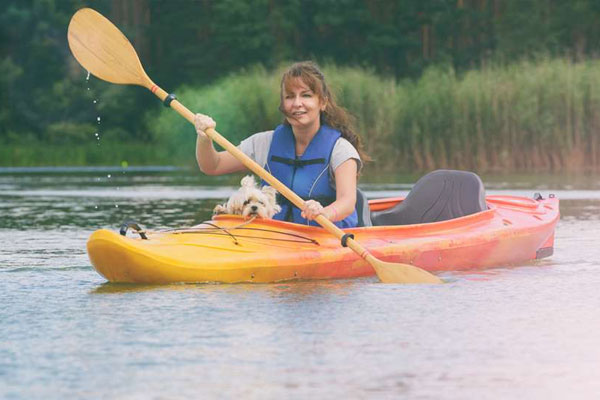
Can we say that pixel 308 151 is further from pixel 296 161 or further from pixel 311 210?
pixel 311 210

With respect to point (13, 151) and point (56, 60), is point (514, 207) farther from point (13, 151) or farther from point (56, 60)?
point (56, 60)

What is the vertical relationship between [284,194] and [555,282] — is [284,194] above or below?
above

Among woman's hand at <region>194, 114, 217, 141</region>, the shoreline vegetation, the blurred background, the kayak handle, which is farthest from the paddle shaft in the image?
the blurred background

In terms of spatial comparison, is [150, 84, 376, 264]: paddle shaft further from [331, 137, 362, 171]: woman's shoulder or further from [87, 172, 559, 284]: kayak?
[331, 137, 362, 171]: woman's shoulder

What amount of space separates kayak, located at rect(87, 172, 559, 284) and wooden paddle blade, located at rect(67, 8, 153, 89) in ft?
4.70

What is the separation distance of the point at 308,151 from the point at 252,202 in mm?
485

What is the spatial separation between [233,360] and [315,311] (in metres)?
1.44

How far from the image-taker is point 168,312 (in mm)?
6949

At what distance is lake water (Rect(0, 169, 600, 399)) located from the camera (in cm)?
511

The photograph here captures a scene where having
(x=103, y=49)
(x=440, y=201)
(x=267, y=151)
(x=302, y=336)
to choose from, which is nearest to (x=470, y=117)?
(x=440, y=201)

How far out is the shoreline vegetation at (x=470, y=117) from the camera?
23422mm

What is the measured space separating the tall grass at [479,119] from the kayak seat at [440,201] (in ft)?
43.4

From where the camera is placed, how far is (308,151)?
332 inches

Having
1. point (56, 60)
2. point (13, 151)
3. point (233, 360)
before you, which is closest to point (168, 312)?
point (233, 360)
